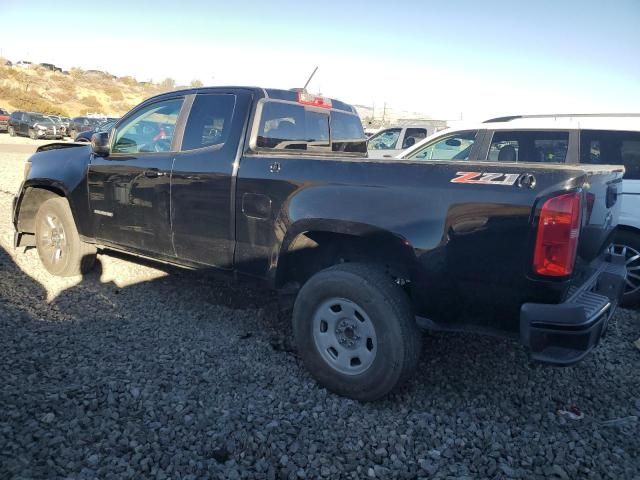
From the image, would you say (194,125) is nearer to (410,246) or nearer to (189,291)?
(189,291)

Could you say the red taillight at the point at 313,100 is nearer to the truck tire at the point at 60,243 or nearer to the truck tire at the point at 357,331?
the truck tire at the point at 357,331

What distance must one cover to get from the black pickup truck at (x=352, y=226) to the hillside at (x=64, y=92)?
46.2m

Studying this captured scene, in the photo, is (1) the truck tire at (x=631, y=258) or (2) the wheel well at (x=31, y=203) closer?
(1) the truck tire at (x=631, y=258)

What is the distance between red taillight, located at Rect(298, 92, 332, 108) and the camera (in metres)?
4.06

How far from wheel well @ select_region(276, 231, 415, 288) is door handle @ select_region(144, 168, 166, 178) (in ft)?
4.53

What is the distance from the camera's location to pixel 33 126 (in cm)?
2955

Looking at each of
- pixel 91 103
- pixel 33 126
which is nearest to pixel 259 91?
pixel 33 126

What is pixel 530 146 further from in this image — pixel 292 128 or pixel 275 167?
pixel 275 167

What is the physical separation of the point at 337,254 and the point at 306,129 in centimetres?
127

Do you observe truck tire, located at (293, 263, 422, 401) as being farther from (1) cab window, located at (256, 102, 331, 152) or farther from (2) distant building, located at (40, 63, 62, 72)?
(2) distant building, located at (40, 63, 62, 72)

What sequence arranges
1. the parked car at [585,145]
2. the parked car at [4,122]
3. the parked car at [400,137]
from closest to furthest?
the parked car at [585,145] → the parked car at [400,137] → the parked car at [4,122]

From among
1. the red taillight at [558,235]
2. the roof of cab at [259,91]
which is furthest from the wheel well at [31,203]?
the red taillight at [558,235]

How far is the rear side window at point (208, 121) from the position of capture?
370cm

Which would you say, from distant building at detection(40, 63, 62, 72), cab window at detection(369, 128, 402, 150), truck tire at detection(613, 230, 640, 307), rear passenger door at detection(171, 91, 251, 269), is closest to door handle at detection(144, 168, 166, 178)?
rear passenger door at detection(171, 91, 251, 269)
